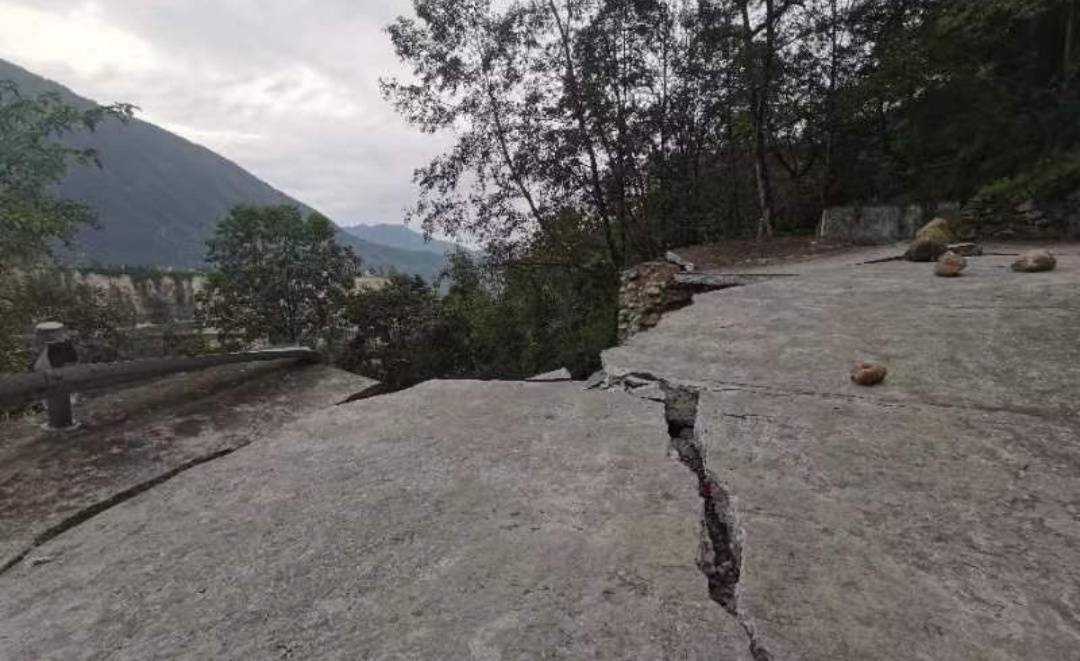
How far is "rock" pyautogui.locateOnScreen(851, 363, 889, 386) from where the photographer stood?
2.10m

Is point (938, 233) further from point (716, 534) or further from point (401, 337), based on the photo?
point (401, 337)

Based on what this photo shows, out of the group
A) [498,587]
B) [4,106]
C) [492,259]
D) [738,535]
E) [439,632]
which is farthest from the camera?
[492,259]

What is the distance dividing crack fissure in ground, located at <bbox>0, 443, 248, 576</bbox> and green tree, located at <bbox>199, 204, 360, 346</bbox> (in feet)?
46.6

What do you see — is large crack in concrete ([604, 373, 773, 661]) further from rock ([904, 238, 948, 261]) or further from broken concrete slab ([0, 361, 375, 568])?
rock ([904, 238, 948, 261])

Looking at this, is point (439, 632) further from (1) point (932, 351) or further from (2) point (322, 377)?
(1) point (932, 351)

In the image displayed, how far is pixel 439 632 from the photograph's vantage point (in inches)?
41.3

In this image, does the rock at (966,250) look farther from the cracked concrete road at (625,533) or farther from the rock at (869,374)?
the rock at (869,374)

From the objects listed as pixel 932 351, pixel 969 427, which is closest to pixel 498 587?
pixel 969 427

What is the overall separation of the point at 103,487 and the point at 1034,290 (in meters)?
4.48

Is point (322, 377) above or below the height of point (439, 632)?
above

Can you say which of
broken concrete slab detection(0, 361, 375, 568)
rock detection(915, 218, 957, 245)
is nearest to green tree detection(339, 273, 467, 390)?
rock detection(915, 218, 957, 245)

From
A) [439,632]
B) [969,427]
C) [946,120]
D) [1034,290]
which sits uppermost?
[946,120]

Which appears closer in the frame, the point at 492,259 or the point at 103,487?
the point at 103,487

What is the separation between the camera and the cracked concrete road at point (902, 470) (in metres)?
1.01
